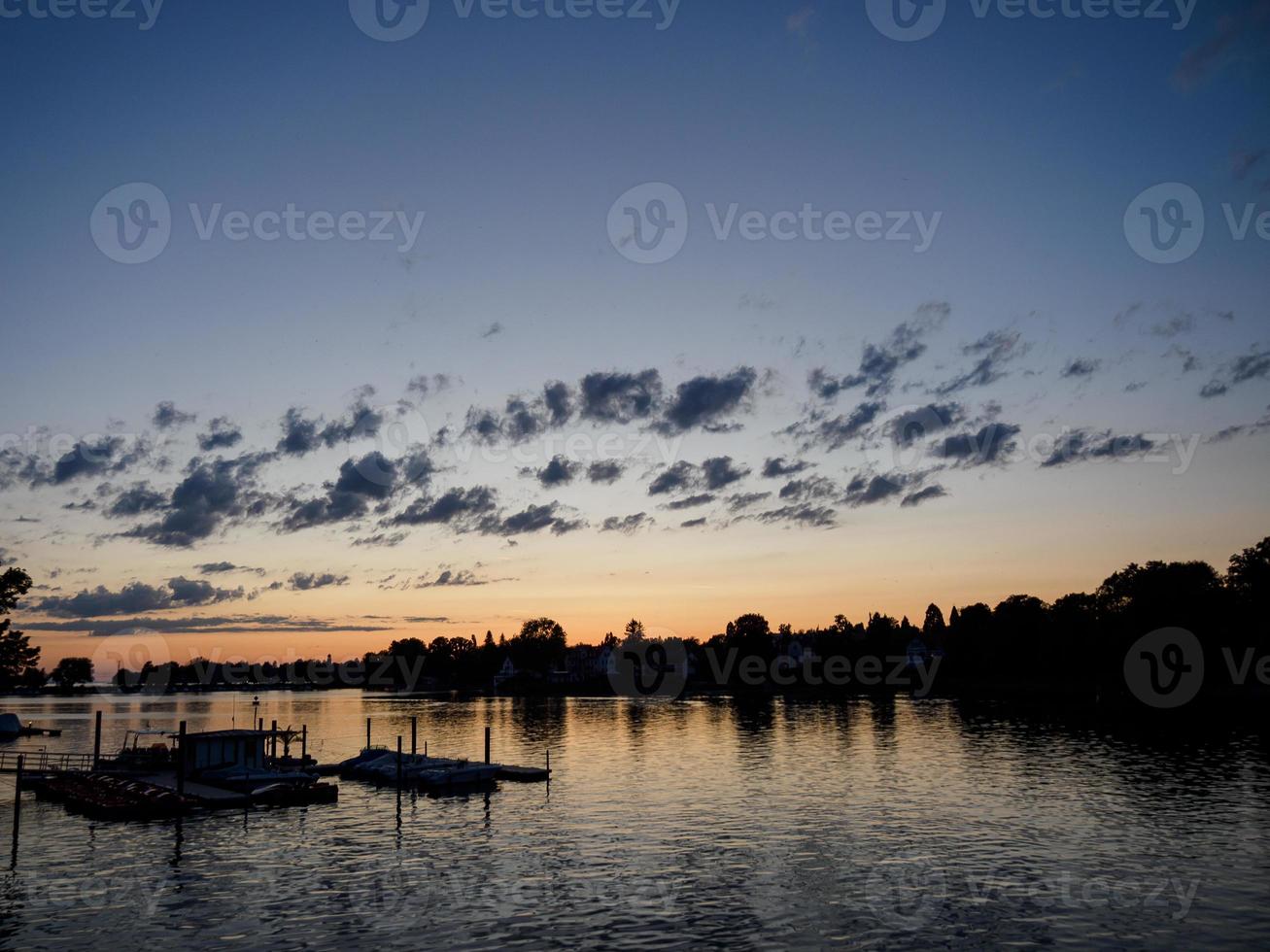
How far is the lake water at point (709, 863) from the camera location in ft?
123

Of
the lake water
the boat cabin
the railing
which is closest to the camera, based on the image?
the lake water

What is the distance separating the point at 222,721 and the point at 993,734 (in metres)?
150

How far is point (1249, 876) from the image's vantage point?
4488cm

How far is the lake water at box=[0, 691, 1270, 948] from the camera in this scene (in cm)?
3753

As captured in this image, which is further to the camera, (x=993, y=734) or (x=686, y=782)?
(x=993, y=734)

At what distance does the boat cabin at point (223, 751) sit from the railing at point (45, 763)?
12187 millimetres

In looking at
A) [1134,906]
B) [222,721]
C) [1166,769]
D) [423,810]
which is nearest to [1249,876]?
[1134,906]

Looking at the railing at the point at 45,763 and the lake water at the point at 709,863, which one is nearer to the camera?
the lake water at the point at 709,863

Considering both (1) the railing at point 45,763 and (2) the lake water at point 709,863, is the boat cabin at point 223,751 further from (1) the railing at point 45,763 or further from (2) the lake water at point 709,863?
(1) the railing at point 45,763

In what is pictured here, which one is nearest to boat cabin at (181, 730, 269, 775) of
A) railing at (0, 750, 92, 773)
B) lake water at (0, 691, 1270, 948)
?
lake water at (0, 691, 1270, 948)

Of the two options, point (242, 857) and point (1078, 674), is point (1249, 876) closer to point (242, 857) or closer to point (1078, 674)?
point (242, 857)

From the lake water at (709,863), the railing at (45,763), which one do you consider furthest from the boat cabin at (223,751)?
the railing at (45,763)

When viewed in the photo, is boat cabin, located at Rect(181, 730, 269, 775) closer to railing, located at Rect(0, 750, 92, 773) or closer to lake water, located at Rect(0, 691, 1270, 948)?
lake water, located at Rect(0, 691, 1270, 948)

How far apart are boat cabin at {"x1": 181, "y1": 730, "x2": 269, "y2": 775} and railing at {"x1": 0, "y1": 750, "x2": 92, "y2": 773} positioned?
1219 cm
